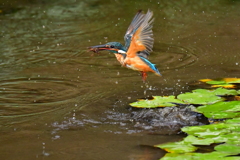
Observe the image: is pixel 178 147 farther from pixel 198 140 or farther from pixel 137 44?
pixel 137 44

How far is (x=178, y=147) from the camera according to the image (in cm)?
355

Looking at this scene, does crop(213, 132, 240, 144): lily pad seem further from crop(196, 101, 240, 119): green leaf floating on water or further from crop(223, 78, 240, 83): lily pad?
crop(223, 78, 240, 83): lily pad

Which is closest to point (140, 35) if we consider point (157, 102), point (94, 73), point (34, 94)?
point (157, 102)

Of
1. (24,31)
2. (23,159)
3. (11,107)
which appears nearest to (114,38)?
(24,31)

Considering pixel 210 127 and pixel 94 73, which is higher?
pixel 94 73

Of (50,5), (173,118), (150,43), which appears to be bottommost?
(173,118)

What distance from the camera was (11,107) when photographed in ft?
16.1

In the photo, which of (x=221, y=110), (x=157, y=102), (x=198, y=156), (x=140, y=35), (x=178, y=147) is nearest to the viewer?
(x=198, y=156)

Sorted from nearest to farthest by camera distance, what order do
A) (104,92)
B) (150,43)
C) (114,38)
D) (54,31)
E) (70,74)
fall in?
(150,43) → (104,92) → (70,74) → (114,38) → (54,31)

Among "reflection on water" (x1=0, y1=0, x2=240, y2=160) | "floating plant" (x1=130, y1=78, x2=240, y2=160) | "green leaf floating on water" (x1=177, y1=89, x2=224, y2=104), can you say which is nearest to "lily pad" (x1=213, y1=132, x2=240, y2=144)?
"floating plant" (x1=130, y1=78, x2=240, y2=160)

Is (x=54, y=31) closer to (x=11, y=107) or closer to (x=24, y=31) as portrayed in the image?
(x=24, y=31)

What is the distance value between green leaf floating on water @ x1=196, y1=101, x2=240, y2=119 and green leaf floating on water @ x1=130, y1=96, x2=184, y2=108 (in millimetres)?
358

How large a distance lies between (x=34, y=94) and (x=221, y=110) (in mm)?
2240

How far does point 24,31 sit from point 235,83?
4.21 m
